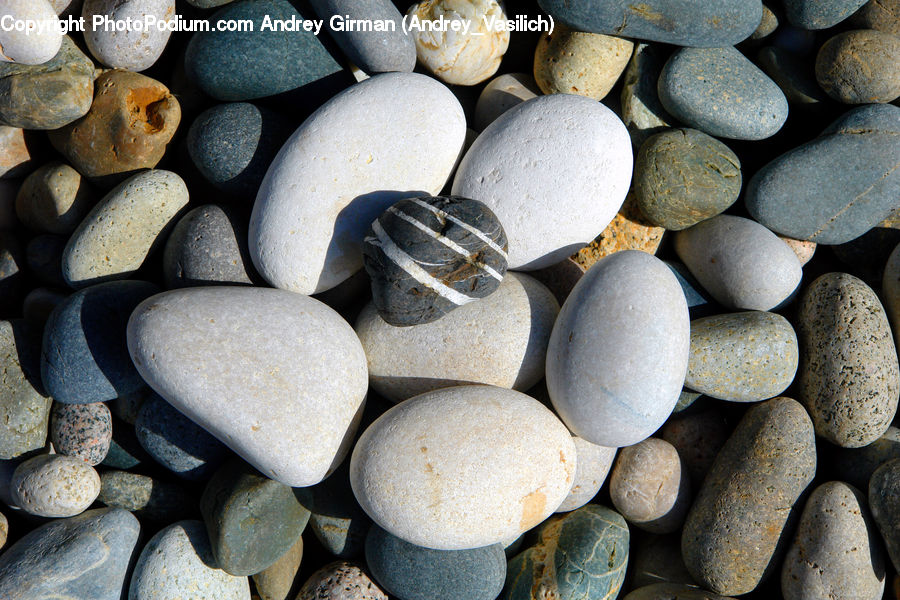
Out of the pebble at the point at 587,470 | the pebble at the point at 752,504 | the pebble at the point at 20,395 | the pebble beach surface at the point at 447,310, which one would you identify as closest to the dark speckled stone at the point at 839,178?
the pebble beach surface at the point at 447,310

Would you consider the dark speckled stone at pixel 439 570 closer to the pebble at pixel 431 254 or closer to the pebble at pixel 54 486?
the pebble at pixel 431 254

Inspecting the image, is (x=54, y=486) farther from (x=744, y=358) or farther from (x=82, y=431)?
(x=744, y=358)

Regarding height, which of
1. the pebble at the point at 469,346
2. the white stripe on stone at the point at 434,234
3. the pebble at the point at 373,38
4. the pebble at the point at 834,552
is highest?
the pebble at the point at 373,38

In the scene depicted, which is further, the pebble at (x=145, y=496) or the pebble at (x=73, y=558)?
the pebble at (x=145, y=496)

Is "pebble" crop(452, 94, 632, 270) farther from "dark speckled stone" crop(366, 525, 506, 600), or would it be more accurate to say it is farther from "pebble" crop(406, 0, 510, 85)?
"dark speckled stone" crop(366, 525, 506, 600)

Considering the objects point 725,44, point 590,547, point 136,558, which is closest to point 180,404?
point 136,558
